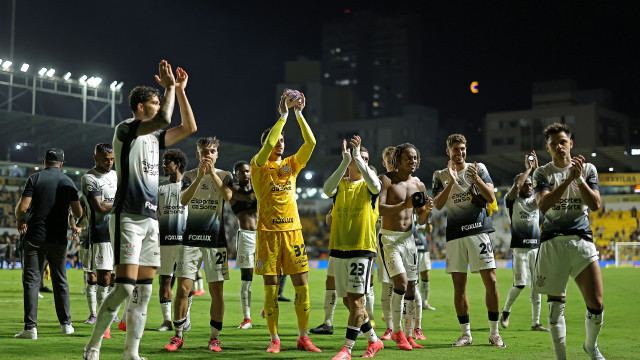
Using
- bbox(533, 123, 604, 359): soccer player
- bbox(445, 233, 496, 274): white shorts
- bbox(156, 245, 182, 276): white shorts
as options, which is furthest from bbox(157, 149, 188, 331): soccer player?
bbox(533, 123, 604, 359): soccer player

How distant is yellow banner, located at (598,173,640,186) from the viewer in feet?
162

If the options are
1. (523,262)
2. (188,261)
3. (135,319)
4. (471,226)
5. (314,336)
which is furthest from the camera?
(523,262)

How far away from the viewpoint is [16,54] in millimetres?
55156

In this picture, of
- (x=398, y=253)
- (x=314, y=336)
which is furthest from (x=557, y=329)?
(x=314, y=336)

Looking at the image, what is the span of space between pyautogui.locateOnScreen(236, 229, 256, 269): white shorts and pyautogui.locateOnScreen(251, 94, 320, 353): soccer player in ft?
11.5

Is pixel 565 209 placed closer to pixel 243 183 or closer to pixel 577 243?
pixel 577 243

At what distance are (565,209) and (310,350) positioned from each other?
3513 millimetres

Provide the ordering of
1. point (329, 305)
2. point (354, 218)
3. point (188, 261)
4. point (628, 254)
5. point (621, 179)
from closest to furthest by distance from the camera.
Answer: point (354, 218) → point (188, 261) → point (329, 305) → point (628, 254) → point (621, 179)

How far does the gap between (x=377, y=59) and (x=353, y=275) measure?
180443 millimetres

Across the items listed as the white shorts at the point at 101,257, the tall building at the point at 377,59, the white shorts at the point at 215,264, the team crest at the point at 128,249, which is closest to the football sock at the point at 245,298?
the white shorts at the point at 215,264

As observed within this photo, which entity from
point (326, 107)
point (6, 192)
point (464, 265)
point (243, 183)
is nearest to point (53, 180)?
point (243, 183)

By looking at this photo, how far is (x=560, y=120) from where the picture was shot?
91938mm

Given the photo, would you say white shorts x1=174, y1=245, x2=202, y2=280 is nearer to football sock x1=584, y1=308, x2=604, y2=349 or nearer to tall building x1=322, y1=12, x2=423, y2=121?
football sock x1=584, y1=308, x2=604, y2=349

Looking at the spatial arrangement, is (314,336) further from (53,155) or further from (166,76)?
(166,76)
